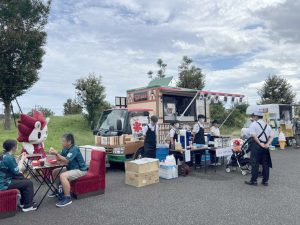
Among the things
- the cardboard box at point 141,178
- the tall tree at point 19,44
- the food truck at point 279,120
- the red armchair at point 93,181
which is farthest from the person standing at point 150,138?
the tall tree at point 19,44

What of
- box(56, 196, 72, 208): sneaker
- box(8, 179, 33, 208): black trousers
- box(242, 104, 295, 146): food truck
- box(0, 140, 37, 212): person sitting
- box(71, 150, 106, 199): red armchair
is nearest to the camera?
box(0, 140, 37, 212): person sitting

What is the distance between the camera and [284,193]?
5941mm

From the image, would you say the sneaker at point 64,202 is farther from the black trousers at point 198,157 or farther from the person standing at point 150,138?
the black trousers at point 198,157

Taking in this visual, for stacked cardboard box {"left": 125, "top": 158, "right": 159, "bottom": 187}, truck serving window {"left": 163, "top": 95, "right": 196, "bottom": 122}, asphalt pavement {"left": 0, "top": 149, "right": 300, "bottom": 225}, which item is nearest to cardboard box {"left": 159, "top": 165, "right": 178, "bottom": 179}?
asphalt pavement {"left": 0, "top": 149, "right": 300, "bottom": 225}

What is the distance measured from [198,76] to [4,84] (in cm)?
1328

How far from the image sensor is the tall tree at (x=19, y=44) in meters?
15.5

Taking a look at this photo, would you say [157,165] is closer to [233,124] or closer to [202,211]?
[202,211]

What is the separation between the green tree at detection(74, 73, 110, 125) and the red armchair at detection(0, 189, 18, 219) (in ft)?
40.8

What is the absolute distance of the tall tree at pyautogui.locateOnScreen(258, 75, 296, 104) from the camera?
24844 millimetres

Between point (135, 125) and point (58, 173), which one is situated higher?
point (135, 125)

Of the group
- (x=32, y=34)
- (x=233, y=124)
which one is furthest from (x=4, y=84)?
(x=233, y=124)

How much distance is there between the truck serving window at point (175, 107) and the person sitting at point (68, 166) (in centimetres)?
458

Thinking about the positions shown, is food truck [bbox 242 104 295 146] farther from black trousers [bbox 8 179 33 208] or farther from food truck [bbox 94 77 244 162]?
black trousers [bbox 8 179 33 208]

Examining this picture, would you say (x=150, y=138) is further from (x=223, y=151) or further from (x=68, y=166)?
(x=68, y=166)
